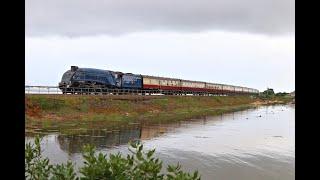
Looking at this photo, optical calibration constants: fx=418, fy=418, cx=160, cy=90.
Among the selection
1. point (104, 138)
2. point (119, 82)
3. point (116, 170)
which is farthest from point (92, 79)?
point (116, 170)

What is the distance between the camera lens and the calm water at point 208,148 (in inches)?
782

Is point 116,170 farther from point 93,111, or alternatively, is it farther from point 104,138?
point 93,111

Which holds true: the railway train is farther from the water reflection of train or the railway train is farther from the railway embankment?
the water reflection of train

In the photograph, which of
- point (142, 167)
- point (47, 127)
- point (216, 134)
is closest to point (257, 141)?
point (216, 134)

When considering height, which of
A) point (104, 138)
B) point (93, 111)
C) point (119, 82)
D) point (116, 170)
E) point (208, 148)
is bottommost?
point (208, 148)

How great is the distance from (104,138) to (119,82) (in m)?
29.0

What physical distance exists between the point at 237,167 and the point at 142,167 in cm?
1767

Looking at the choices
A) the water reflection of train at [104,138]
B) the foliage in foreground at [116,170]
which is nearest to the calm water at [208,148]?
the water reflection of train at [104,138]

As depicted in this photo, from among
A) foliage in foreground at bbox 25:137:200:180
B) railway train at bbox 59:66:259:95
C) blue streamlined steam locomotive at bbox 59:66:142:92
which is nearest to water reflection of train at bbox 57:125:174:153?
railway train at bbox 59:66:259:95

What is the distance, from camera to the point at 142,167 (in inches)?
146

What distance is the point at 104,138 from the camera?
2970 centimetres
